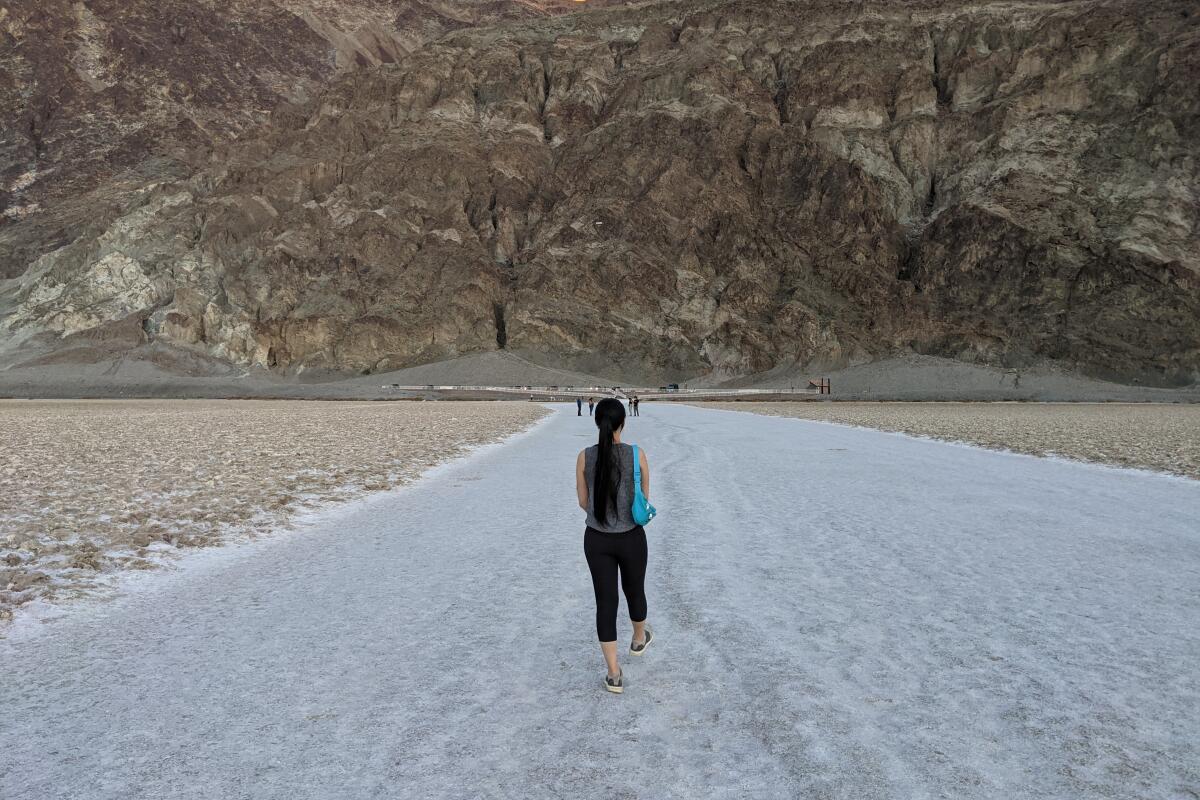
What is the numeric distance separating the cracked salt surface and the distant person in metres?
0.43

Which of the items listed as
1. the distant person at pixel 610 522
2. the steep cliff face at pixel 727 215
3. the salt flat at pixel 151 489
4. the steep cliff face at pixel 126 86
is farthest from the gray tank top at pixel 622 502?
the steep cliff face at pixel 126 86

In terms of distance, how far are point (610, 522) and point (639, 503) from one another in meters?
0.22

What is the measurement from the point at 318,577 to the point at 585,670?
349 centimetres

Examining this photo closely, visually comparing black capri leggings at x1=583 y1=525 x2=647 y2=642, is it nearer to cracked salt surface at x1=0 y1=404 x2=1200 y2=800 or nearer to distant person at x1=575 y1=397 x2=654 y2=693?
distant person at x1=575 y1=397 x2=654 y2=693

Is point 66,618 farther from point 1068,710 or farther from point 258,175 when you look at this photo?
point 258,175

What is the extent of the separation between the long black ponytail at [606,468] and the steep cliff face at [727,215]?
9389cm

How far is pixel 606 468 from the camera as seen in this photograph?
447cm

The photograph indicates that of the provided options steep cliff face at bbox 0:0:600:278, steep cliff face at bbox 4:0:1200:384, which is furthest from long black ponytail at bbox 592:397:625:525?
steep cliff face at bbox 0:0:600:278

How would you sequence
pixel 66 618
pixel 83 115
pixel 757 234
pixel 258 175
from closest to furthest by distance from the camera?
1. pixel 66 618
2. pixel 757 234
3. pixel 258 175
4. pixel 83 115

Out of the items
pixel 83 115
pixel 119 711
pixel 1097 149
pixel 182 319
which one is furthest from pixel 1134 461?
pixel 83 115

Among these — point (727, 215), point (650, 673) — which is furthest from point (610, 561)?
point (727, 215)

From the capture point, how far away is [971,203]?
97688 mm

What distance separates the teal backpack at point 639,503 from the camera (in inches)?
174

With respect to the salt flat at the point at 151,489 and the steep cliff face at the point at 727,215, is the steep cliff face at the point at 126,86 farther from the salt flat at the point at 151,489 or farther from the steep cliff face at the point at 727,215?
the salt flat at the point at 151,489
